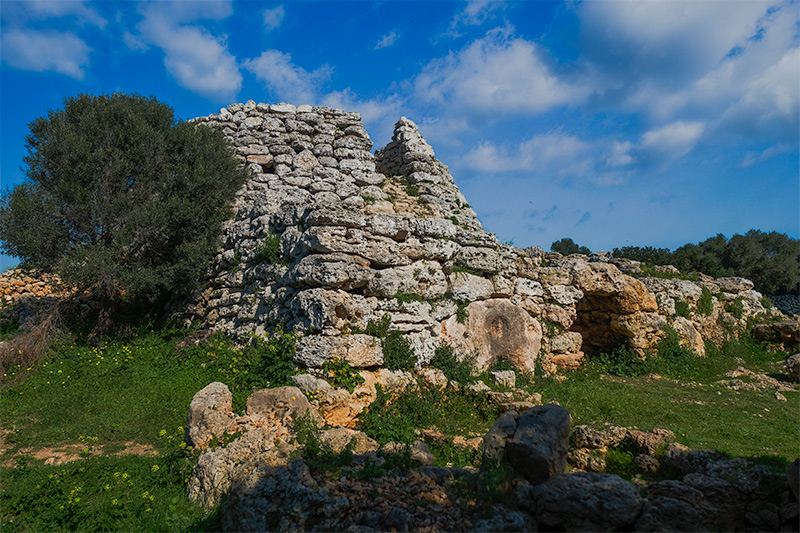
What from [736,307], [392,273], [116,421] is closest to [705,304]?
[736,307]

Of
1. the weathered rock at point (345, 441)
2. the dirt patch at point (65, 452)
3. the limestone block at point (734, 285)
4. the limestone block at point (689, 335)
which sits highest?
the limestone block at point (734, 285)

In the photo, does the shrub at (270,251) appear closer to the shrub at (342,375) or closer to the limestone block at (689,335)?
the shrub at (342,375)

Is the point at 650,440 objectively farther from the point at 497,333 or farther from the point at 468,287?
the point at 468,287

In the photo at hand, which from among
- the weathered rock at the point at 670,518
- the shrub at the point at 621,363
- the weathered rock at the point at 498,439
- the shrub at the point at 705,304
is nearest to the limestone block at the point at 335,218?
the weathered rock at the point at 498,439

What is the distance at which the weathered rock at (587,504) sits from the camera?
3.96m

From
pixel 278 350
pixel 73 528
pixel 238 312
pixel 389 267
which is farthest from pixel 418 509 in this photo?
pixel 238 312

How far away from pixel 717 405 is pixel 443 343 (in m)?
5.99

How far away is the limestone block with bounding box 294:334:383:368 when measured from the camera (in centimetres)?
841

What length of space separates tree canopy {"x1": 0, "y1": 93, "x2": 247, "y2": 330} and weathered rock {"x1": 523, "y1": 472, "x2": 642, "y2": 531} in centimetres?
1031

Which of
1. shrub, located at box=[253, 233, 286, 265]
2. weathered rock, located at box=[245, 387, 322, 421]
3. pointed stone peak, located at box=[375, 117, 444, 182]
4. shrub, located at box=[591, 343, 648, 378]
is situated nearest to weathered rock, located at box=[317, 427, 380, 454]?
weathered rock, located at box=[245, 387, 322, 421]

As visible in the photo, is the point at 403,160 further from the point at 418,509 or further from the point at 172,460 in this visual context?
the point at 418,509

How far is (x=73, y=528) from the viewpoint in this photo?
5.21 m

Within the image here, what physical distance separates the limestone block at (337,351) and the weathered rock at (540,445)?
150 inches

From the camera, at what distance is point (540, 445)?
5.02 m
